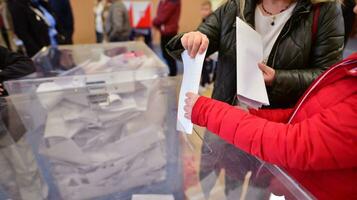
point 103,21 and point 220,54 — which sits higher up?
point 220,54

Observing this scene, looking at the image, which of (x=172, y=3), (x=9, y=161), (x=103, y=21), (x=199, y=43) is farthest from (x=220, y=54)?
(x=103, y=21)

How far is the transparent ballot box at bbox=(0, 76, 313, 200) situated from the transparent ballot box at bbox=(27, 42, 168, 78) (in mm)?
231

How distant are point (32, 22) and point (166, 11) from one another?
1.43 m

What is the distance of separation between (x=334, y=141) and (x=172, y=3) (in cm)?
286

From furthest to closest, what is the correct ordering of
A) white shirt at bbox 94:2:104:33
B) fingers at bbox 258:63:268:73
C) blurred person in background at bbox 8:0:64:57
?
white shirt at bbox 94:2:104:33 → blurred person in background at bbox 8:0:64:57 → fingers at bbox 258:63:268:73

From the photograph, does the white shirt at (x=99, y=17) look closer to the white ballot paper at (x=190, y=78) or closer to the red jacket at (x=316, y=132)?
the white ballot paper at (x=190, y=78)

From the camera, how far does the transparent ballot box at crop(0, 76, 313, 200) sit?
3.32ft

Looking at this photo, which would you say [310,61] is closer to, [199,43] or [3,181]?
[199,43]

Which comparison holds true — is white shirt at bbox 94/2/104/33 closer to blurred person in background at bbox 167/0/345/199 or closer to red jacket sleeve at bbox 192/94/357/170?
blurred person in background at bbox 167/0/345/199

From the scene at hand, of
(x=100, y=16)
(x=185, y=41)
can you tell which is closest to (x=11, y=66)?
(x=185, y=41)

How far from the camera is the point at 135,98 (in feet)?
4.26

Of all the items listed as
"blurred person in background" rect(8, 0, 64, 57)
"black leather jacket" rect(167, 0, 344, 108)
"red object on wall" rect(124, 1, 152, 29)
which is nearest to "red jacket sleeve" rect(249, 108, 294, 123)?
"black leather jacket" rect(167, 0, 344, 108)

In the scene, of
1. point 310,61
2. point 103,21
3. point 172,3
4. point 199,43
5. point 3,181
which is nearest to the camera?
point 199,43

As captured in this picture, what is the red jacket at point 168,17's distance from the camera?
3.15m
